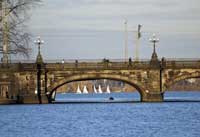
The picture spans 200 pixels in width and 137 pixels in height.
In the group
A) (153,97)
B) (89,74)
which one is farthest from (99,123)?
(153,97)

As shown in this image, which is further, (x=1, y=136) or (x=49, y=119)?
(x=49, y=119)

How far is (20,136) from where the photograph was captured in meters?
47.4

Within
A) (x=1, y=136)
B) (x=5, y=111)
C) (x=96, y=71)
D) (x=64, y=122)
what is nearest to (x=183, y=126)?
(x=64, y=122)

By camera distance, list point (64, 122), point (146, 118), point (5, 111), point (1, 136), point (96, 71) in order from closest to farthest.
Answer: point (1, 136) < point (64, 122) < point (146, 118) < point (5, 111) < point (96, 71)

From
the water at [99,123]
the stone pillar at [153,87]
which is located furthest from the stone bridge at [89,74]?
the water at [99,123]

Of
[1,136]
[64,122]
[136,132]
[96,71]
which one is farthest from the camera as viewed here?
[96,71]

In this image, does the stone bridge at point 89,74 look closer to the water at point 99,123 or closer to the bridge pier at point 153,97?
the bridge pier at point 153,97

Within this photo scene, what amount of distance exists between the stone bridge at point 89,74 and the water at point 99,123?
1129 cm

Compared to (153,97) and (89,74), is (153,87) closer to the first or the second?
(153,97)

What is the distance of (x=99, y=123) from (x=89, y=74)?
29.1m

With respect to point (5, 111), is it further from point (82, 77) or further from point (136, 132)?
point (136, 132)

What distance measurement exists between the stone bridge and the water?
11292mm

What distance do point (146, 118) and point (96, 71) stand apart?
24.1 meters

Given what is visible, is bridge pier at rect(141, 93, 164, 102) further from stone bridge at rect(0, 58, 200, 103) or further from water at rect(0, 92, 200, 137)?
water at rect(0, 92, 200, 137)
